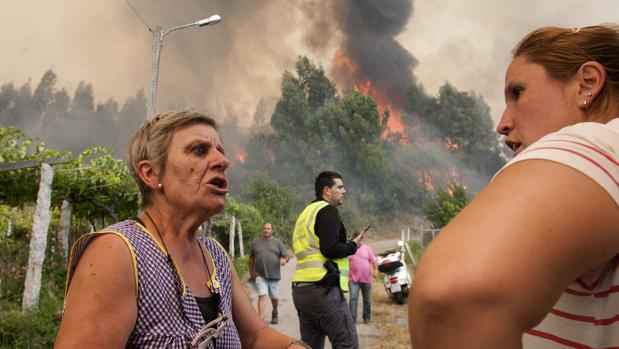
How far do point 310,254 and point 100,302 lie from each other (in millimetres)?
3174

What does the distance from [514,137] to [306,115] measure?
7321 centimetres

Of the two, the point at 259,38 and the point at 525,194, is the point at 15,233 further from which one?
the point at 259,38

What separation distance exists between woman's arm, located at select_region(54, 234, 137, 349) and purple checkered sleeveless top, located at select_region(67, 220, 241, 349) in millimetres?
42

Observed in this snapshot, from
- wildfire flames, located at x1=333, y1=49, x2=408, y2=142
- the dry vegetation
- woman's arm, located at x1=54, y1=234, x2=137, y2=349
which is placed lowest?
the dry vegetation

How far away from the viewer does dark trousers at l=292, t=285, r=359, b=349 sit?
437 cm

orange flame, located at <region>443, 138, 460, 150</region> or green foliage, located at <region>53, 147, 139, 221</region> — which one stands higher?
orange flame, located at <region>443, 138, 460, 150</region>

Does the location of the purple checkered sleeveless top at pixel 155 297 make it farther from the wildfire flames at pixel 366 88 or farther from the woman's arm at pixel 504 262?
the wildfire flames at pixel 366 88

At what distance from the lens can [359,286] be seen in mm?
9430

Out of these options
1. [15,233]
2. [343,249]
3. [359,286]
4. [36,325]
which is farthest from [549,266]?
[15,233]

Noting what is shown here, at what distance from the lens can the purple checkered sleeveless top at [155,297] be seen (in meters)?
1.59

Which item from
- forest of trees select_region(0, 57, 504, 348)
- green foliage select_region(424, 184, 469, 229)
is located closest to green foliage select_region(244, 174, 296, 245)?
forest of trees select_region(0, 57, 504, 348)

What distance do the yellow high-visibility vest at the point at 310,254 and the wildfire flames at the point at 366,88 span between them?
81122mm

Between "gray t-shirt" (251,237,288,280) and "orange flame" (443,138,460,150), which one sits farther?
"orange flame" (443,138,460,150)

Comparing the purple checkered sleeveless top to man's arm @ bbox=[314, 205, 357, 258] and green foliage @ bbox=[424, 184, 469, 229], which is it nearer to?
man's arm @ bbox=[314, 205, 357, 258]
